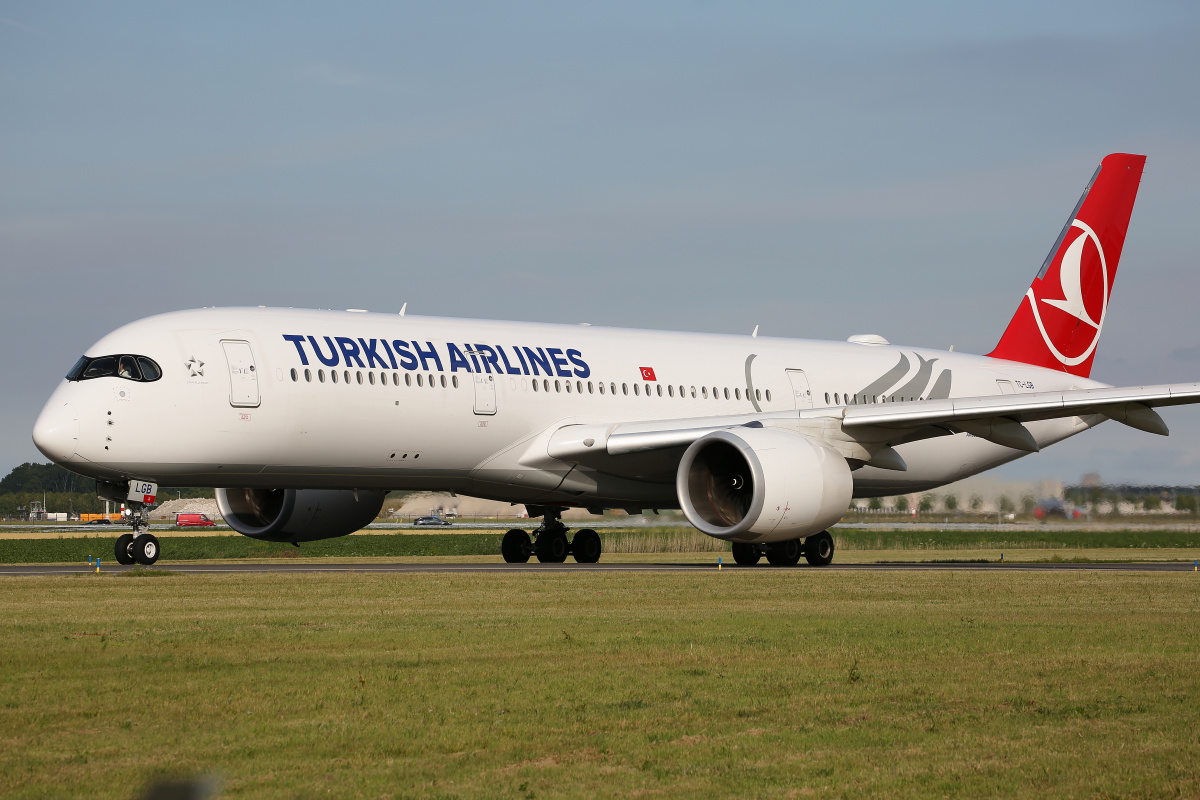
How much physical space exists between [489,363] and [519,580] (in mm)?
6351

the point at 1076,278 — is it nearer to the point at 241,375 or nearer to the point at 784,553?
the point at 784,553

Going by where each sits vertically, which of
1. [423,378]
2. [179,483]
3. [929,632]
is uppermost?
[423,378]

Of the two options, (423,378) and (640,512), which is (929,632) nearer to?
(423,378)

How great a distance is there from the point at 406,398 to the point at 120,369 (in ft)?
14.6

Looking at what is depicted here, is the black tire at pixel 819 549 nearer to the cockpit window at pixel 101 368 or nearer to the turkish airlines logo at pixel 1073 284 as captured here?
the turkish airlines logo at pixel 1073 284

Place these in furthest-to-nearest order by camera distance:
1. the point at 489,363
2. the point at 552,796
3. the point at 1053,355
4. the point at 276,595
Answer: the point at 1053,355 < the point at 489,363 < the point at 276,595 < the point at 552,796

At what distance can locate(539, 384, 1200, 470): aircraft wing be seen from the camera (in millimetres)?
22500

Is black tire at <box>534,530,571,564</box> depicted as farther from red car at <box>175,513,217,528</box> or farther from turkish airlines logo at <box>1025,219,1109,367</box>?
red car at <box>175,513,217,528</box>

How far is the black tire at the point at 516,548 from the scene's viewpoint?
88.3 ft

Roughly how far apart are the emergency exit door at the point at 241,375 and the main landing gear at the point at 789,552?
351 inches

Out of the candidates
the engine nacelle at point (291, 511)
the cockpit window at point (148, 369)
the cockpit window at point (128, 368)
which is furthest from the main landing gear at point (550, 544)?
the cockpit window at point (128, 368)

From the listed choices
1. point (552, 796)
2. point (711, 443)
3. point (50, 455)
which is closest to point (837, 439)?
point (711, 443)

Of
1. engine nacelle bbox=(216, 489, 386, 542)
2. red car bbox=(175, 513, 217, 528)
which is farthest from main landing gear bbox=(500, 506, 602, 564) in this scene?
red car bbox=(175, 513, 217, 528)

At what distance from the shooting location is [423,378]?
22734 millimetres
